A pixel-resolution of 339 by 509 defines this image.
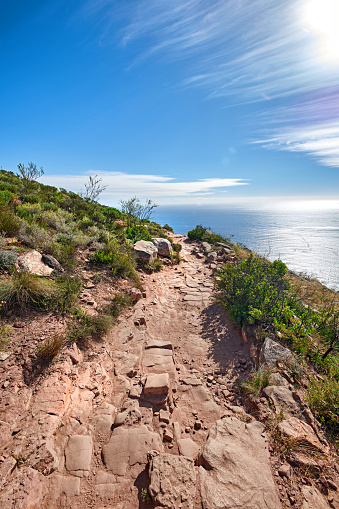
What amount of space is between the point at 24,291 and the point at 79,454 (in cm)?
335

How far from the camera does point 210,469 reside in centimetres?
291

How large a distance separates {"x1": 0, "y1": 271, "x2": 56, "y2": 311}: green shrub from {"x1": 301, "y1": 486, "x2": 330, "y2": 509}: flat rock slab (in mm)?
5543

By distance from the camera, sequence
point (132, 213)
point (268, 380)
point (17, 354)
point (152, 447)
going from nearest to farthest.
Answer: point (152, 447) → point (17, 354) → point (268, 380) → point (132, 213)

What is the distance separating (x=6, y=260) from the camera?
547cm

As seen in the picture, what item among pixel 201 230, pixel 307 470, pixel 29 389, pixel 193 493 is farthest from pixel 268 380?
pixel 201 230

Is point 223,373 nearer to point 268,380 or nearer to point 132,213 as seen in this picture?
point 268,380

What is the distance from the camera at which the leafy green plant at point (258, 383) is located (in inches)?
169

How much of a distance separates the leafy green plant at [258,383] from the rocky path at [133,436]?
0.97 ft

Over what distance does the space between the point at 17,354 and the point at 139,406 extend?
2.48m

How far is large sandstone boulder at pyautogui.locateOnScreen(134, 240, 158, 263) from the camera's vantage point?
Result: 34.4 ft

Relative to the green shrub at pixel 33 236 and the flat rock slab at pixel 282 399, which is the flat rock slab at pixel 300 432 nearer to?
the flat rock slab at pixel 282 399

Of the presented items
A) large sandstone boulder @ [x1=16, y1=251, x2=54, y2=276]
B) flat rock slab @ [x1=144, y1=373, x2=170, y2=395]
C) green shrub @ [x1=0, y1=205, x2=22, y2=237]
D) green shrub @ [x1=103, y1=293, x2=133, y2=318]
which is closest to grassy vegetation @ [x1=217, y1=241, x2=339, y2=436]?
flat rock slab @ [x1=144, y1=373, x2=170, y2=395]

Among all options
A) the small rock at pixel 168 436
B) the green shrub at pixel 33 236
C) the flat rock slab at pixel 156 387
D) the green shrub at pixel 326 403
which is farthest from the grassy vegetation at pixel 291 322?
the green shrub at pixel 33 236

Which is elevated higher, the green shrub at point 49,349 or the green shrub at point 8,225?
the green shrub at point 8,225
